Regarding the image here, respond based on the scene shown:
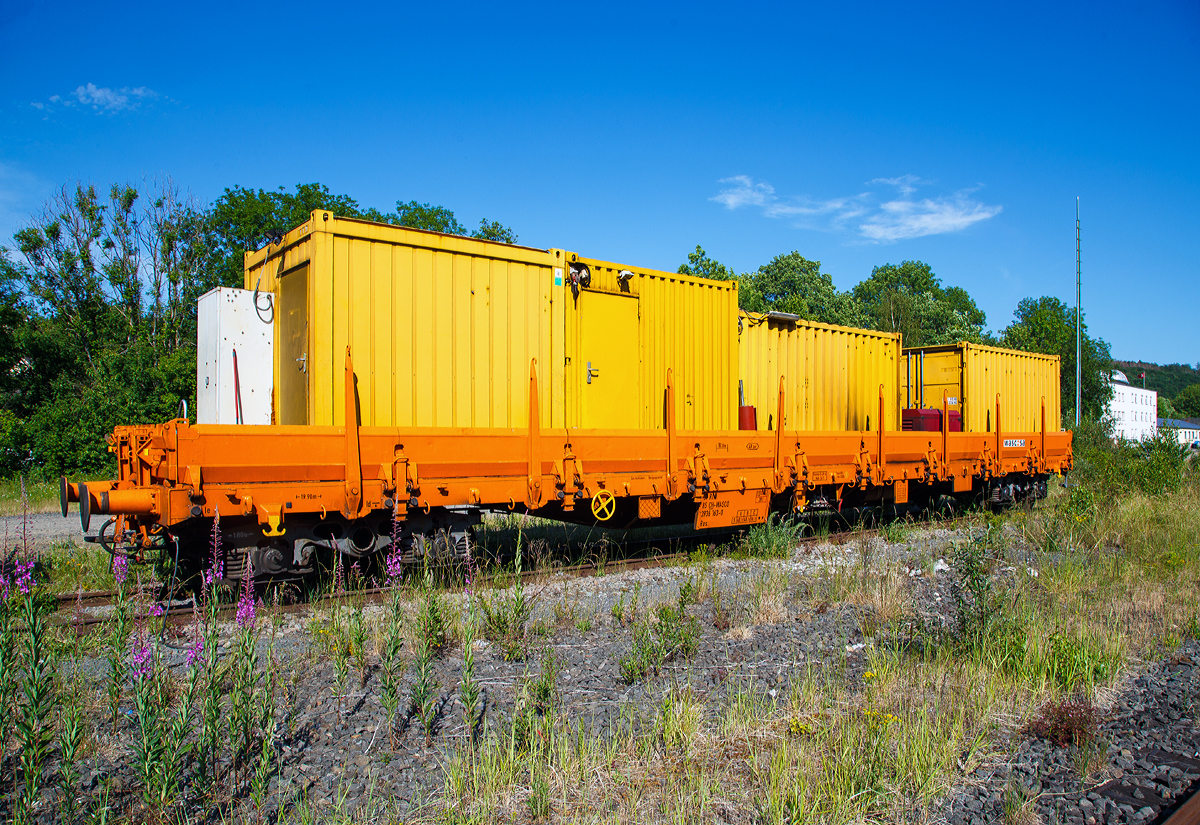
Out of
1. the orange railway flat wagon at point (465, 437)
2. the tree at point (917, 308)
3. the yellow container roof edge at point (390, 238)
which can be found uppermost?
the tree at point (917, 308)

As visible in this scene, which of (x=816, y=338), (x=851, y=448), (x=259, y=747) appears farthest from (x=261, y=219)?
(x=259, y=747)

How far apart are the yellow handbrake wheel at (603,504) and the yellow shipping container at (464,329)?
1276 millimetres

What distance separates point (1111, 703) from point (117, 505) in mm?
7482

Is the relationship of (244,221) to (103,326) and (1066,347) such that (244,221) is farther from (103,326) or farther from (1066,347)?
(1066,347)

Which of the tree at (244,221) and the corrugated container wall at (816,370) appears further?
the tree at (244,221)

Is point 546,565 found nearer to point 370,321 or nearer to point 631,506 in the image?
point 631,506

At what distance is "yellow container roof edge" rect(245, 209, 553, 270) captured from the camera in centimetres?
748

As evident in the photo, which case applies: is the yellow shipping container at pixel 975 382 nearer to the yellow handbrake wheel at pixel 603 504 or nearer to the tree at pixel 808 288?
the yellow handbrake wheel at pixel 603 504

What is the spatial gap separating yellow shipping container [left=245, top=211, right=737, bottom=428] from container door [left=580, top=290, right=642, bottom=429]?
0.05 ft

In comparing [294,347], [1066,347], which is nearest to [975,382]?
[294,347]

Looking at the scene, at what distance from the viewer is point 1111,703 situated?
184 inches

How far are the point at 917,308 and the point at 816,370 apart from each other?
1730 inches

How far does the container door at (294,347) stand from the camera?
25.2 ft

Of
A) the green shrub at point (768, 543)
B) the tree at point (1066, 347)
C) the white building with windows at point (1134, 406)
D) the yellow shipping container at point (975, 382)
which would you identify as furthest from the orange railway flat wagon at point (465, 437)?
the white building with windows at point (1134, 406)
